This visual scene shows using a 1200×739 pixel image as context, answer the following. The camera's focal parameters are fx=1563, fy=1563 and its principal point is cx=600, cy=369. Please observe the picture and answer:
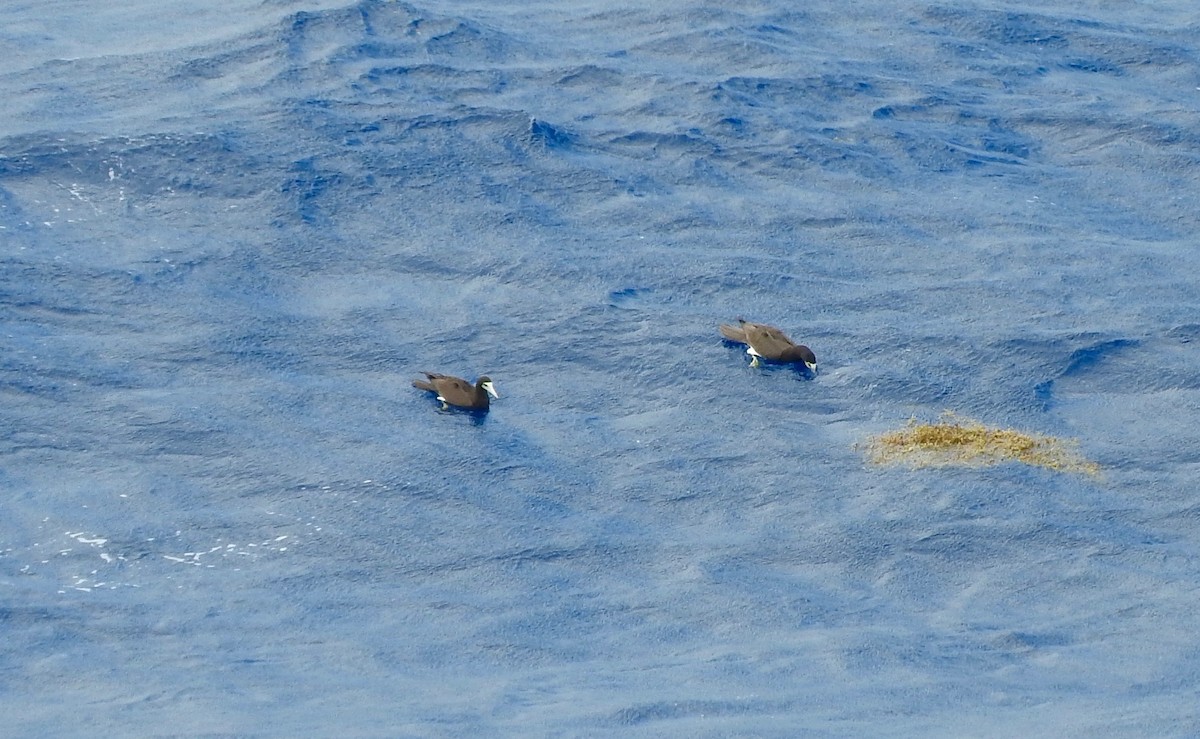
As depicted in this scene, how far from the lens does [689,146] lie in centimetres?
1599

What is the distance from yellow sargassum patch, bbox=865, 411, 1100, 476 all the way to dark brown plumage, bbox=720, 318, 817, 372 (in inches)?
38.9

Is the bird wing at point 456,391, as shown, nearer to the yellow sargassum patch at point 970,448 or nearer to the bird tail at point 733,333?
the bird tail at point 733,333

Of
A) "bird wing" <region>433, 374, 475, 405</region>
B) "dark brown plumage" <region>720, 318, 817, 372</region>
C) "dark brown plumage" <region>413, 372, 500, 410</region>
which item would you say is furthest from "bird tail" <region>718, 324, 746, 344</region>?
"bird wing" <region>433, 374, 475, 405</region>

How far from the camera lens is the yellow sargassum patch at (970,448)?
450 inches

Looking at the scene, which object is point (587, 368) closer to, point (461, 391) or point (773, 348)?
point (461, 391)

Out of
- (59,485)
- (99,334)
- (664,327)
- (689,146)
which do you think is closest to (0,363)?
(99,334)

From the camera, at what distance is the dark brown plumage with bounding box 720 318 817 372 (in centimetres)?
1227

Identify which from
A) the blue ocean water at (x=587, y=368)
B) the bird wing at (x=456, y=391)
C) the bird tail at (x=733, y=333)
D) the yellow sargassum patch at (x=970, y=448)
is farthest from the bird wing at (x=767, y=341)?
the bird wing at (x=456, y=391)

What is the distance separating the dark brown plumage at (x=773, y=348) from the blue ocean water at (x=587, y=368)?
205 mm

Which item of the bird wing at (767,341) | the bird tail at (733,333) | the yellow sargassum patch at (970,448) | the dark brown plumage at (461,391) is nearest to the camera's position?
the yellow sargassum patch at (970,448)

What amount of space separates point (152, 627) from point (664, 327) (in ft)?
16.9

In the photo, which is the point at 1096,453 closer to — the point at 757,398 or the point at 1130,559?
the point at 1130,559

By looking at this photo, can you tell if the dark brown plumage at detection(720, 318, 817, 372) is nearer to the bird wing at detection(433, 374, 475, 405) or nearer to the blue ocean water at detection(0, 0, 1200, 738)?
the blue ocean water at detection(0, 0, 1200, 738)

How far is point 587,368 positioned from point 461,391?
4.31ft
